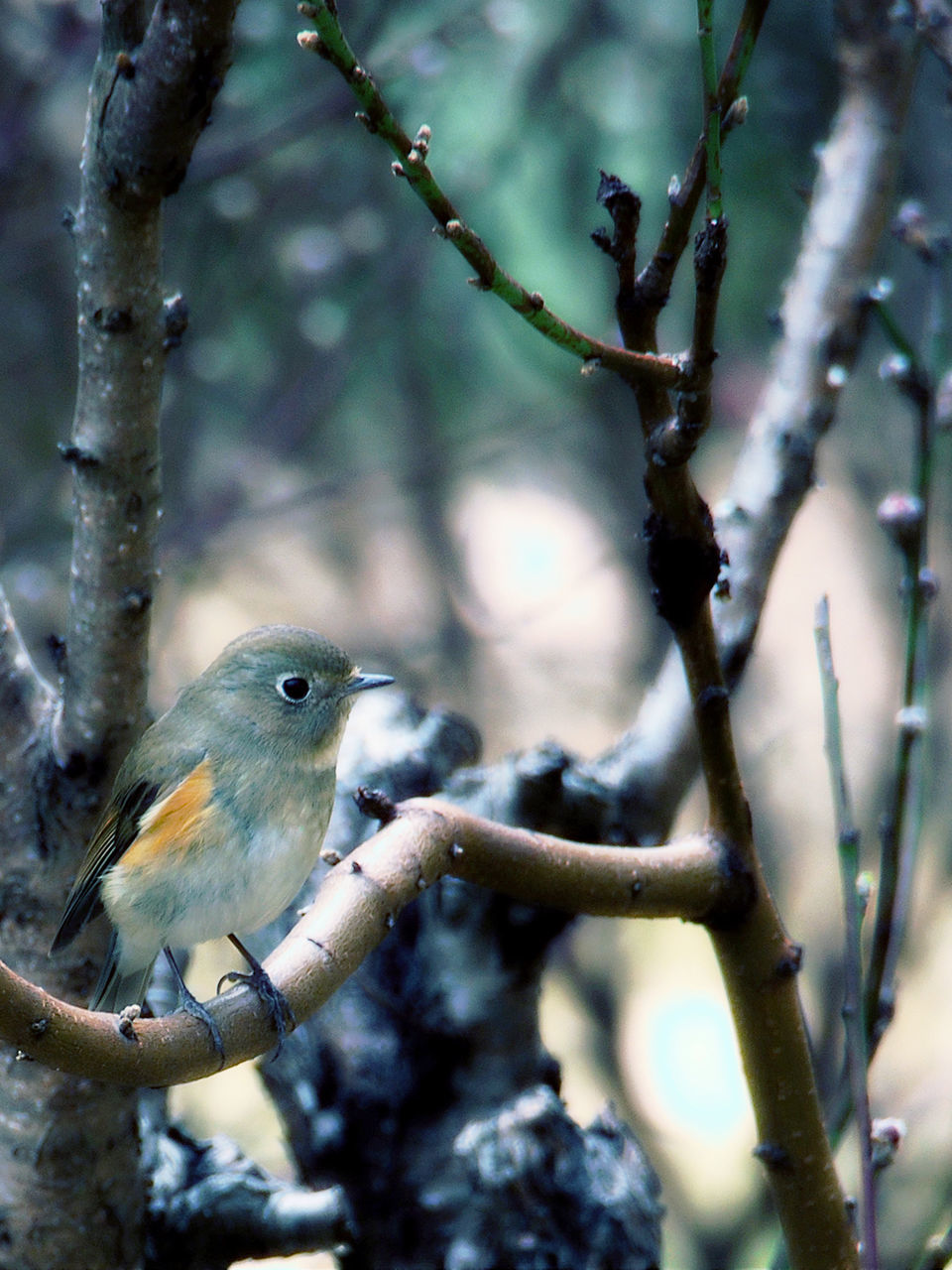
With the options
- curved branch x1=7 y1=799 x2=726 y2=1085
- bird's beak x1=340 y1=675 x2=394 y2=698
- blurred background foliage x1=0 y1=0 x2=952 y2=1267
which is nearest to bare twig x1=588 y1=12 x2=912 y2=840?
bird's beak x1=340 y1=675 x2=394 y2=698

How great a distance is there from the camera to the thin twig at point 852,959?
1263 mm

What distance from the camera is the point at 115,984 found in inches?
85.7

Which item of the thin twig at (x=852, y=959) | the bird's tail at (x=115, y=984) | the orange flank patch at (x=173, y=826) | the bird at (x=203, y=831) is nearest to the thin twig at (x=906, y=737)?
the thin twig at (x=852, y=959)

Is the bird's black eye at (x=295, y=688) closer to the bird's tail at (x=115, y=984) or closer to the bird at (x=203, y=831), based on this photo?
the bird at (x=203, y=831)

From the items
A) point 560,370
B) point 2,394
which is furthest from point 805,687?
point 2,394

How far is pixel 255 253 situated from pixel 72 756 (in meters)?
3.37

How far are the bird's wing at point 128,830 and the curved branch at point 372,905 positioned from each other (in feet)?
1.40

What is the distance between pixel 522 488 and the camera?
6.78 m

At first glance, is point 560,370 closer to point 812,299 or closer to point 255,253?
point 255,253

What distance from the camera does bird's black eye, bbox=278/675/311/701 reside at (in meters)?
2.36

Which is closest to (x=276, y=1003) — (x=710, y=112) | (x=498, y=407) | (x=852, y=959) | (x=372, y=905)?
(x=372, y=905)

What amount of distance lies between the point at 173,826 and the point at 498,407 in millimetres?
4061

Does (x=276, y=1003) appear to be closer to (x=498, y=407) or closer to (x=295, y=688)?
(x=295, y=688)

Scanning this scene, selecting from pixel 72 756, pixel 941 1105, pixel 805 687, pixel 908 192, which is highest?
pixel 908 192
